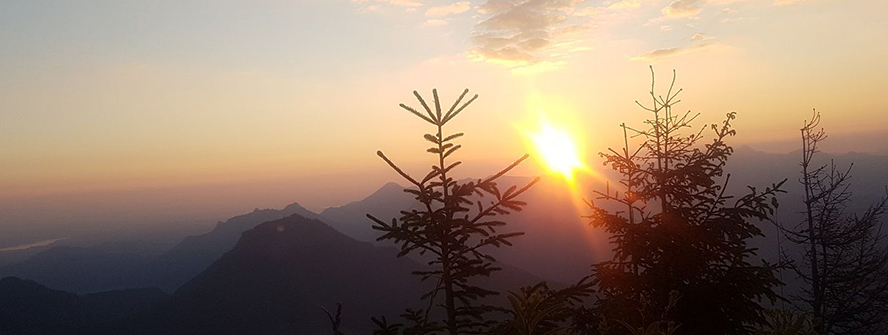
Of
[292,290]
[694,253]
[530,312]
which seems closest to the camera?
[530,312]

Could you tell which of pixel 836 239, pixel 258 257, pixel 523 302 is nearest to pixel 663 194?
pixel 523 302

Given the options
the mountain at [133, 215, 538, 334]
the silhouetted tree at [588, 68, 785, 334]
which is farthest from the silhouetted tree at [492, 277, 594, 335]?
the mountain at [133, 215, 538, 334]

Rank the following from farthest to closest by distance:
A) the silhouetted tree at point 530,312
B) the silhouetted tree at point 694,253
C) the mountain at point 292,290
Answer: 1. the mountain at point 292,290
2. the silhouetted tree at point 694,253
3. the silhouetted tree at point 530,312

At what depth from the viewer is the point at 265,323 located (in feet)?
535

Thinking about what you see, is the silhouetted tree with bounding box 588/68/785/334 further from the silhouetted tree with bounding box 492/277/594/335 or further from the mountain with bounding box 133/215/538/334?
the mountain with bounding box 133/215/538/334

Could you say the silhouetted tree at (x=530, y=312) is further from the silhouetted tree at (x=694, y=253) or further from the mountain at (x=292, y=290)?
the mountain at (x=292, y=290)

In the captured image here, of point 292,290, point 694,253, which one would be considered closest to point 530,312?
point 694,253

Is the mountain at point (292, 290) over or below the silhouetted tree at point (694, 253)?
below

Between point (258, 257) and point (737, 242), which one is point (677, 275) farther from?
point (258, 257)

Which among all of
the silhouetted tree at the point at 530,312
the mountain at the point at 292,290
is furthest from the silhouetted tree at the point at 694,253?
the mountain at the point at 292,290

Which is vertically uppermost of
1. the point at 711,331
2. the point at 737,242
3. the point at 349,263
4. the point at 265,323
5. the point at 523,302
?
the point at 523,302

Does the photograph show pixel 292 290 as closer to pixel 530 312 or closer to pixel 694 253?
pixel 694 253

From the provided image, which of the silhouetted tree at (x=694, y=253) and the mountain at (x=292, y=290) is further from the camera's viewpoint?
the mountain at (x=292, y=290)

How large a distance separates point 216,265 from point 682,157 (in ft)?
703
